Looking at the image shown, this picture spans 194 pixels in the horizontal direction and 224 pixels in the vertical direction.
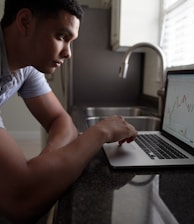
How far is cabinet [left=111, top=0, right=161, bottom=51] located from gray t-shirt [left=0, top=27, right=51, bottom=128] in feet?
2.95

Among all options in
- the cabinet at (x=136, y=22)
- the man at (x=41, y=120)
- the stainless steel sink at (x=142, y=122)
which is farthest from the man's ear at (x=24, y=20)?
the cabinet at (x=136, y=22)

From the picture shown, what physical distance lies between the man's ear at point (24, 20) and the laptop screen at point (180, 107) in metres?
0.51

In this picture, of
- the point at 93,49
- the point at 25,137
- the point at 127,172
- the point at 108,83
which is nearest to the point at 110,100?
the point at 108,83

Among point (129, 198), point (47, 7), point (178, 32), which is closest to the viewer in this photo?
point (129, 198)

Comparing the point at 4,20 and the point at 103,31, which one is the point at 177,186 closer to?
the point at 4,20

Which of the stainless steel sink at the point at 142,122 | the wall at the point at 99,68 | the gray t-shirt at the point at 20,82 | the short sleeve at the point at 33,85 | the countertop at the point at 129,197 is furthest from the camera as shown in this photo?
the wall at the point at 99,68

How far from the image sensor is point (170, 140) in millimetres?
888

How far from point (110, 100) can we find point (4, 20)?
55.7 inches

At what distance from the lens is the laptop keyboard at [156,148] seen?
0.70m

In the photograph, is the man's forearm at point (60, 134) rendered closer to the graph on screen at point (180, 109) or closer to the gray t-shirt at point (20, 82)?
the gray t-shirt at point (20, 82)

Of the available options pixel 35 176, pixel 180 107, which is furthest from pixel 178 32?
pixel 35 176

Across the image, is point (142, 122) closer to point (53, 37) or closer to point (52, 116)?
point (52, 116)

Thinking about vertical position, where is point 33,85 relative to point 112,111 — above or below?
above

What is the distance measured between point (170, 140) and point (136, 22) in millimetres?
1230
